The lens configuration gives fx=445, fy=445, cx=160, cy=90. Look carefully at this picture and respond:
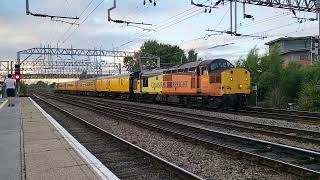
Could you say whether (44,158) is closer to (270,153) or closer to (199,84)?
(270,153)

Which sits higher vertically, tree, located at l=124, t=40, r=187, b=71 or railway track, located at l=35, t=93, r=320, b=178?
tree, located at l=124, t=40, r=187, b=71

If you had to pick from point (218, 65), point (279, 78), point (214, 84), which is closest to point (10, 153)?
point (214, 84)

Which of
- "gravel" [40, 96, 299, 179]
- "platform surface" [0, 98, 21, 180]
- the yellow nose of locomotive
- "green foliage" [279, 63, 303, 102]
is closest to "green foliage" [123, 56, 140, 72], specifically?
"green foliage" [279, 63, 303, 102]

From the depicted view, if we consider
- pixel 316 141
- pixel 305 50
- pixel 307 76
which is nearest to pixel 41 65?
pixel 305 50

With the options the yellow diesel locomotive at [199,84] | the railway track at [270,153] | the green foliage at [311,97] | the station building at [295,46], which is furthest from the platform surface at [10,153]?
the station building at [295,46]

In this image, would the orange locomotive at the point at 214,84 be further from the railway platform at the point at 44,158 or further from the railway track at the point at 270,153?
the railway platform at the point at 44,158

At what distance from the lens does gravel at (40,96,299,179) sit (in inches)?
349

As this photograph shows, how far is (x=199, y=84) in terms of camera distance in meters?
27.5

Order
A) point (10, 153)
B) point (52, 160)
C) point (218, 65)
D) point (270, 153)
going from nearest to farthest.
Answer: point (52, 160) → point (10, 153) → point (270, 153) → point (218, 65)

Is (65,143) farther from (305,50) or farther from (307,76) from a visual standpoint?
(305,50)

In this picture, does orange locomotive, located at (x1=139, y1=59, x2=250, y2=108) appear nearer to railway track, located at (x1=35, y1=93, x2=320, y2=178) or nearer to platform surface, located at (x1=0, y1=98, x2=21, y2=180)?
railway track, located at (x1=35, y1=93, x2=320, y2=178)

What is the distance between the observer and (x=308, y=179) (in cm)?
790

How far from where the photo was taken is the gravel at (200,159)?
8858 millimetres

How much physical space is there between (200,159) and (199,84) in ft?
55.6
